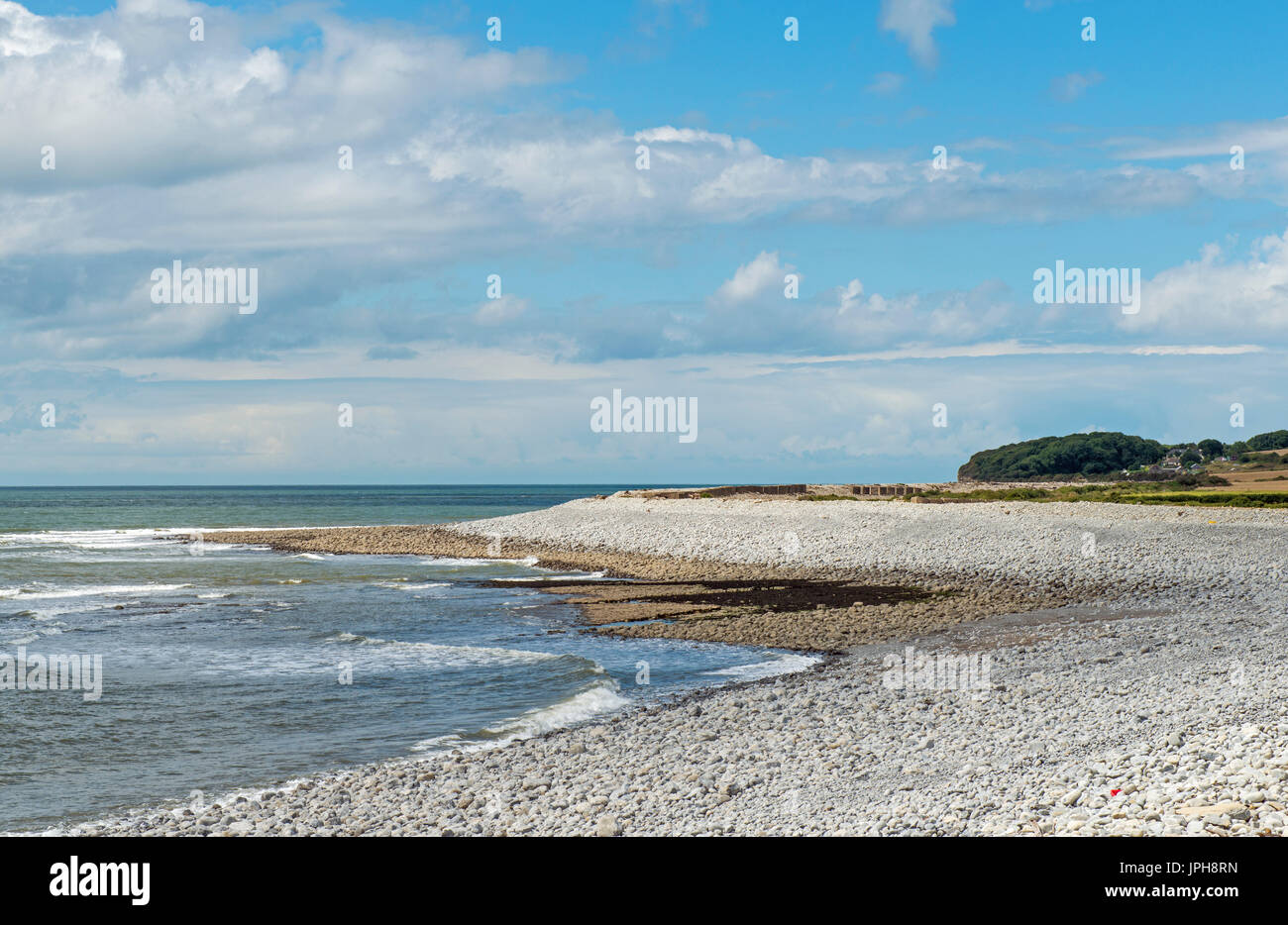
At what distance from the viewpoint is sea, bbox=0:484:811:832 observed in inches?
523

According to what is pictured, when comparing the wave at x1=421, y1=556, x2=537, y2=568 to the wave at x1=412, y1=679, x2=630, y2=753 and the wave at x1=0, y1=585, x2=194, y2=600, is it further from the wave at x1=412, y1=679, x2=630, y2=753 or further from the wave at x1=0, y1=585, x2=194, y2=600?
the wave at x1=412, y1=679, x2=630, y2=753

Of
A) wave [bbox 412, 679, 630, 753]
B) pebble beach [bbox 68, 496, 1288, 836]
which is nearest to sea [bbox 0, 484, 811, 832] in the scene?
wave [bbox 412, 679, 630, 753]

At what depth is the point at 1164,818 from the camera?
7.82 meters

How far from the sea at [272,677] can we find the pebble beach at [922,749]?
124 centimetres

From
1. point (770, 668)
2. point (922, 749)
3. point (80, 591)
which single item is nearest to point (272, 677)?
point (770, 668)

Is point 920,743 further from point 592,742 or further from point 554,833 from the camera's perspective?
point 554,833

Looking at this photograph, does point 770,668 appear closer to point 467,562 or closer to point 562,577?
point 562,577

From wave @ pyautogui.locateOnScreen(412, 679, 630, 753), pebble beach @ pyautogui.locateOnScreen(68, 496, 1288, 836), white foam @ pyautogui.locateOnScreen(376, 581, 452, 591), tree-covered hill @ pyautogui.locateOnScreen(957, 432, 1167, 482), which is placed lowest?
white foam @ pyautogui.locateOnScreen(376, 581, 452, 591)

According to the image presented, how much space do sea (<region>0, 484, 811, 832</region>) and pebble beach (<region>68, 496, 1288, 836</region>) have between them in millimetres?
1242

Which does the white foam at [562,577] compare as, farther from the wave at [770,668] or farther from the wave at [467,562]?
the wave at [770,668]

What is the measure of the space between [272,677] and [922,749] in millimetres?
13409
